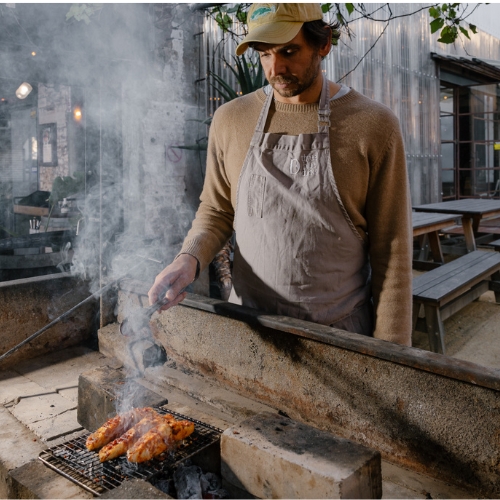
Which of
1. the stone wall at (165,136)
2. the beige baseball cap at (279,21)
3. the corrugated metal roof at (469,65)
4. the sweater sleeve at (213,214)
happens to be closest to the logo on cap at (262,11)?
the beige baseball cap at (279,21)

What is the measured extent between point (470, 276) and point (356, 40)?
5.35 m

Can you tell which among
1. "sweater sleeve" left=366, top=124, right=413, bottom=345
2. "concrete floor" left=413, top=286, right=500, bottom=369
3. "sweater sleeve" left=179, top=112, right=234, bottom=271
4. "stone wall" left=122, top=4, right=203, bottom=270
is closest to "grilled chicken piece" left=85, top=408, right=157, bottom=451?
"sweater sleeve" left=179, top=112, right=234, bottom=271

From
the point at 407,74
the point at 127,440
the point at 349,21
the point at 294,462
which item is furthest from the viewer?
the point at 407,74

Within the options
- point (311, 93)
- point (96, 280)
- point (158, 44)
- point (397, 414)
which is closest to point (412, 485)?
point (397, 414)

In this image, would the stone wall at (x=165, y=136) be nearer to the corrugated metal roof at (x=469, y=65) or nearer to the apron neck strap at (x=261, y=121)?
the apron neck strap at (x=261, y=121)

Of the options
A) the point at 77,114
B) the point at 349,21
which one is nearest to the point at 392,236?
the point at 349,21

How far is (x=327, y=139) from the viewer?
7.73 feet

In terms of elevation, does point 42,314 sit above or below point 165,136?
below

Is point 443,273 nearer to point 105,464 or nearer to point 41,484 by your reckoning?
point 105,464

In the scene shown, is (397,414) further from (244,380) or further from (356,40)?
(356,40)

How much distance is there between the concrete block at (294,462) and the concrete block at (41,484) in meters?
0.57

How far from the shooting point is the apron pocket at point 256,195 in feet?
8.09

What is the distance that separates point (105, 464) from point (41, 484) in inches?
10.5

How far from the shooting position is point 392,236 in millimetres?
2365
